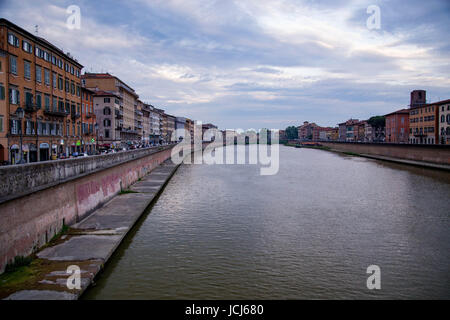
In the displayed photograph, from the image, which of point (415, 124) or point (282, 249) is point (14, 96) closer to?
point (282, 249)

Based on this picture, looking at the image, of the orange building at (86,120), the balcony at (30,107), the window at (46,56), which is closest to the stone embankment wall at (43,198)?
the balcony at (30,107)

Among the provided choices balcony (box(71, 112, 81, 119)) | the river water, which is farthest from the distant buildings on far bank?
balcony (box(71, 112, 81, 119))

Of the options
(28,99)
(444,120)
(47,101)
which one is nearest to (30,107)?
(28,99)

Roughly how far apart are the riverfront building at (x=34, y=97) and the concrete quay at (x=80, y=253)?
803 centimetres

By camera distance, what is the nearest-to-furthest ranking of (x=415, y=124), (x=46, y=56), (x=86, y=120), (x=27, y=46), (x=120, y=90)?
(x=27, y=46) → (x=46, y=56) → (x=86, y=120) → (x=120, y=90) → (x=415, y=124)

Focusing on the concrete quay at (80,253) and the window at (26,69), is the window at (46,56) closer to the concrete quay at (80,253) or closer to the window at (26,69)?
the window at (26,69)

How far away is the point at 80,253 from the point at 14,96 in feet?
73.2

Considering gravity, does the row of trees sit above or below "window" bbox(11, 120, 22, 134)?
above

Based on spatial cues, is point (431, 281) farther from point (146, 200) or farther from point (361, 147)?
point (361, 147)

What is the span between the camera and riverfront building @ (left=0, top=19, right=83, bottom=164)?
27.4 meters

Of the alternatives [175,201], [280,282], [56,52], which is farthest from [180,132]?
[280,282]

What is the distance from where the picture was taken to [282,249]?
46.3 feet

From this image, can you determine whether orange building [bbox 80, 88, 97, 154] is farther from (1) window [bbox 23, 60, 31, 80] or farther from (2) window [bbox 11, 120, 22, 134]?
(2) window [bbox 11, 120, 22, 134]

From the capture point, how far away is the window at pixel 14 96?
1097 inches
